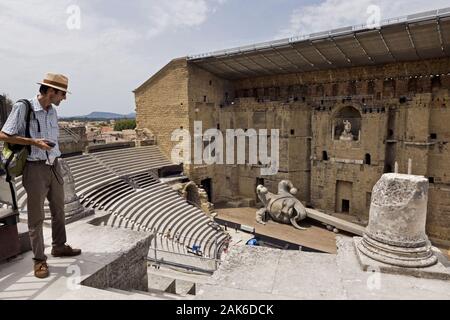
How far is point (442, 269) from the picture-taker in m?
3.44

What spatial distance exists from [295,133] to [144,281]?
16.9m

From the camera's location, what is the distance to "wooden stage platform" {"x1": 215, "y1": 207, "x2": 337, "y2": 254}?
14.6 m

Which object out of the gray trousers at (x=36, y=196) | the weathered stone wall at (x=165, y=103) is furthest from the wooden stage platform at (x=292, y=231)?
the gray trousers at (x=36, y=196)

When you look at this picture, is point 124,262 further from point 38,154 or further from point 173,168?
point 173,168

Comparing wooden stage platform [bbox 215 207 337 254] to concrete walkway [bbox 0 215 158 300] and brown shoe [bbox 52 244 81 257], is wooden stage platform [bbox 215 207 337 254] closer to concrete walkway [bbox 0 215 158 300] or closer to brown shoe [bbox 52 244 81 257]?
concrete walkway [bbox 0 215 158 300]

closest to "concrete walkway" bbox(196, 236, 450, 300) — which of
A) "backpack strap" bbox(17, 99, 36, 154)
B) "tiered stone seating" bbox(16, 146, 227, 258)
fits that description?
"backpack strap" bbox(17, 99, 36, 154)

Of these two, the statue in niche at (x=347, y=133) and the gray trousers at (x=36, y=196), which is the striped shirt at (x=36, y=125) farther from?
the statue in niche at (x=347, y=133)

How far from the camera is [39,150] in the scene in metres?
3.27

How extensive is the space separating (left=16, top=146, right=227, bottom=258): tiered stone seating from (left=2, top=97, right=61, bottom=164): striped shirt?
798cm

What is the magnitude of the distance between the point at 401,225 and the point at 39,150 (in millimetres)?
4479

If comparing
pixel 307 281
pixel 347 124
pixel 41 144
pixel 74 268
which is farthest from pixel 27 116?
pixel 347 124

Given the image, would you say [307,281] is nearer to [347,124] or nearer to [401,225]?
[401,225]
